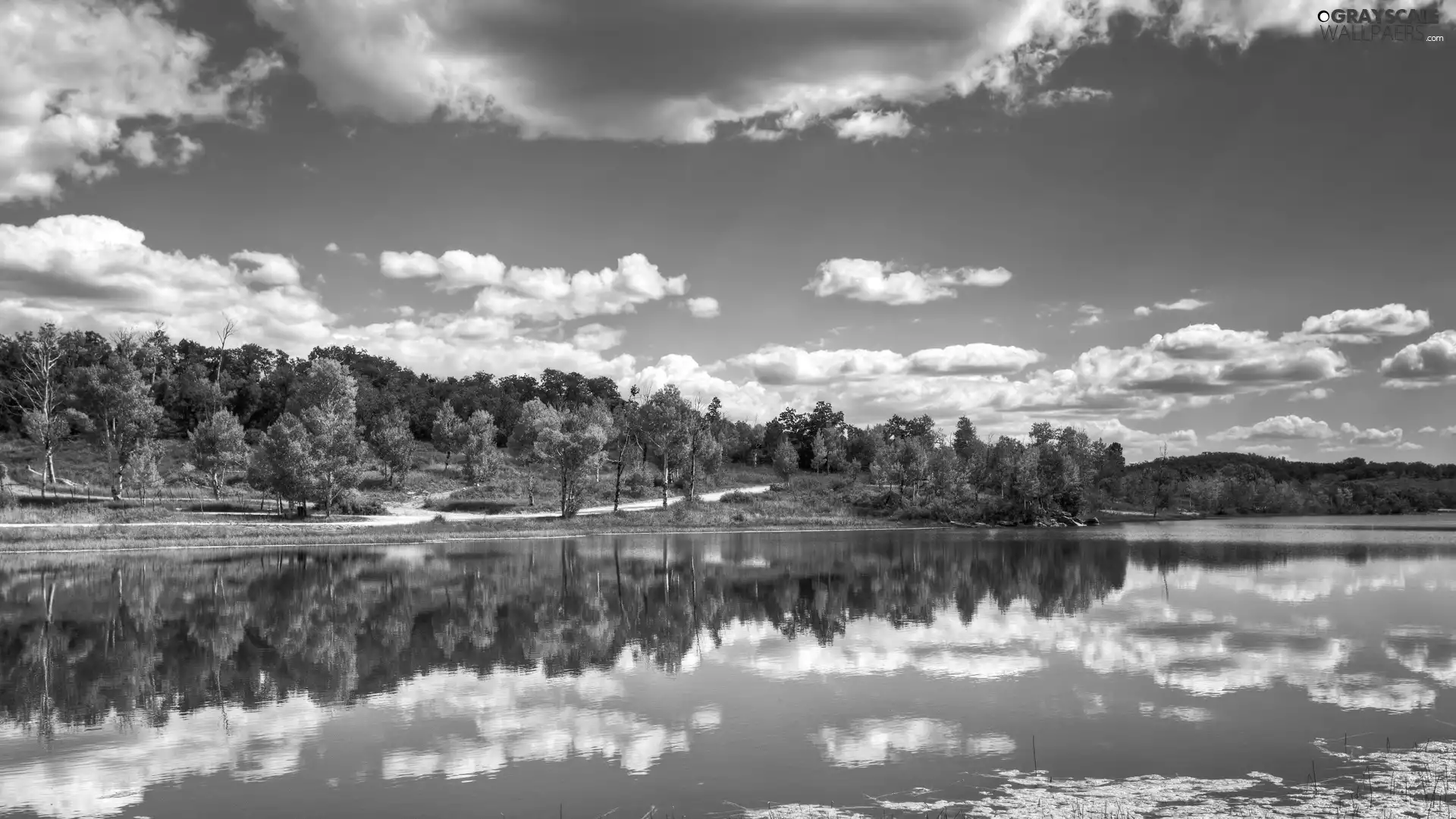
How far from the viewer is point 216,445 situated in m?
74.5

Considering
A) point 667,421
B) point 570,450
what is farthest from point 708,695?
point 667,421

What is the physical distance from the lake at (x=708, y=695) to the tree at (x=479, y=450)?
5120cm

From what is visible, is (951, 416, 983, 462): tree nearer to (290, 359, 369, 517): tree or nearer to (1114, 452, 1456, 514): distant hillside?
(1114, 452, 1456, 514): distant hillside

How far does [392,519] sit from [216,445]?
1819cm

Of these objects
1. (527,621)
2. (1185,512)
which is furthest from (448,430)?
(1185,512)

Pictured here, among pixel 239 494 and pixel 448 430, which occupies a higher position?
pixel 448 430

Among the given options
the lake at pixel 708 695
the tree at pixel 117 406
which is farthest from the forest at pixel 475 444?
the lake at pixel 708 695

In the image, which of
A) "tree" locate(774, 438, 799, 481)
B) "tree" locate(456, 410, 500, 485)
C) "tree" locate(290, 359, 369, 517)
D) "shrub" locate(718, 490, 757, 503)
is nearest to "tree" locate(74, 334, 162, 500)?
"tree" locate(290, 359, 369, 517)

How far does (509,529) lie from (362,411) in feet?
205

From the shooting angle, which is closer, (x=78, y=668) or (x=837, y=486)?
(x=78, y=668)

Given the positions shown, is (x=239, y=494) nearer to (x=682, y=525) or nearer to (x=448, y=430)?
(x=448, y=430)

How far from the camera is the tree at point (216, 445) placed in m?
74.2

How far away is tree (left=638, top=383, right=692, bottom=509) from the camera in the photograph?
307ft

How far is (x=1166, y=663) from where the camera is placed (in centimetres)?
2192
